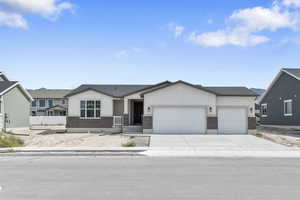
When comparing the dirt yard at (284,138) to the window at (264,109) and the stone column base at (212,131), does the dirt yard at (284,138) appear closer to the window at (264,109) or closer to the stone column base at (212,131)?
the stone column base at (212,131)

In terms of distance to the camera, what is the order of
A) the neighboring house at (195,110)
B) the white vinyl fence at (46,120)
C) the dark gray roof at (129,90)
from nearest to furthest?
the neighboring house at (195,110)
the dark gray roof at (129,90)
the white vinyl fence at (46,120)

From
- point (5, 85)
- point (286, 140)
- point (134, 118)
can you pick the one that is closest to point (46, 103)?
point (5, 85)

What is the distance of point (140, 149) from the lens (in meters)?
16.8

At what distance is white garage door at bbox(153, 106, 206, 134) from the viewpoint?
2683 centimetres

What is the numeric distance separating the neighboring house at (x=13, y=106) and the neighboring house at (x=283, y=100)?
2755 centimetres

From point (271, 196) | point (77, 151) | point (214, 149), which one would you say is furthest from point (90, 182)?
point (214, 149)

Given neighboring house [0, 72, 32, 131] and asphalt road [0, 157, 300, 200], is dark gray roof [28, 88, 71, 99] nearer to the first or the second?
neighboring house [0, 72, 32, 131]

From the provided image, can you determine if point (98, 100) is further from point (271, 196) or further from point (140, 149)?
point (271, 196)

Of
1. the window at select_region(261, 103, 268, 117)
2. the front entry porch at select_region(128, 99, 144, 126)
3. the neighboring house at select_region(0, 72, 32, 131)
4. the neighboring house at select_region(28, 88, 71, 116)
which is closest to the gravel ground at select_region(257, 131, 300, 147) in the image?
the front entry porch at select_region(128, 99, 144, 126)

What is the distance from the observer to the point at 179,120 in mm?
26906

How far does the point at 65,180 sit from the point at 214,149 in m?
9.94

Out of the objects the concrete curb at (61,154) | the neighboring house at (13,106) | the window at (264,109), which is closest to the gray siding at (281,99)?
the window at (264,109)

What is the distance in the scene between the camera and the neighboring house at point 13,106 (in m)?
29.6

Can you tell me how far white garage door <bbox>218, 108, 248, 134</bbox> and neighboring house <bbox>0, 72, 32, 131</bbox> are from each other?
1968 cm
